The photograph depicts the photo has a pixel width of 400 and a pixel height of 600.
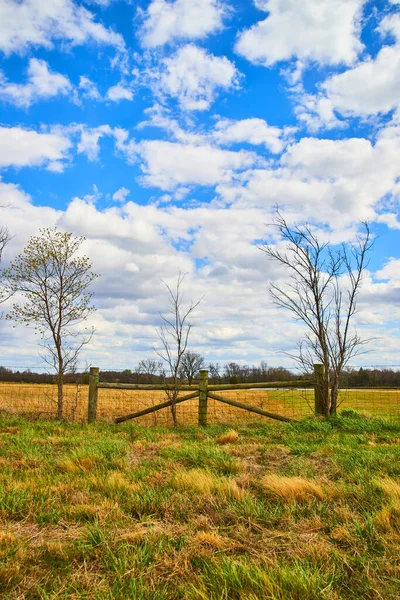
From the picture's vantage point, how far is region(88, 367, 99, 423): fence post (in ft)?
34.8

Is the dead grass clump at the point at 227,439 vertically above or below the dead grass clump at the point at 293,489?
below

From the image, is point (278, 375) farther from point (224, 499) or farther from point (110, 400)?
point (224, 499)

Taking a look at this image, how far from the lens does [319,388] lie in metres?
9.90

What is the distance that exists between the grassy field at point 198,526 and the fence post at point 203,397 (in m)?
4.42

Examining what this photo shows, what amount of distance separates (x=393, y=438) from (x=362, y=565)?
5.28 metres

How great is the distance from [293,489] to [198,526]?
41.7 inches

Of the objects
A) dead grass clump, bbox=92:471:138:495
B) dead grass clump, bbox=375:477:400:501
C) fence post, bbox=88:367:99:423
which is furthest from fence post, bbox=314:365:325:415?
dead grass clump, bbox=92:471:138:495

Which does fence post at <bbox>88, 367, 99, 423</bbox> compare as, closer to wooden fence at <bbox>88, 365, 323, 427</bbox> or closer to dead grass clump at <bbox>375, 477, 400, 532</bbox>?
wooden fence at <bbox>88, 365, 323, 427</bbox>

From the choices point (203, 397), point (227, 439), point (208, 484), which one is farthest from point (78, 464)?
point (203, 397)

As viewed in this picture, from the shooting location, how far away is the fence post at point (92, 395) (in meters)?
10.6

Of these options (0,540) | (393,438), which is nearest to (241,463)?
(0,540)

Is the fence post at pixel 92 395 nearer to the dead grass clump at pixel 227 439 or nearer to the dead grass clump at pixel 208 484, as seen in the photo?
the dead grass clump at pixel 227 439

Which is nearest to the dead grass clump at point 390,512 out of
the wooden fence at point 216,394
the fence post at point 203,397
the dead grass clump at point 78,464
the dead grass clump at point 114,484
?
the dead grass clump at point 114,484

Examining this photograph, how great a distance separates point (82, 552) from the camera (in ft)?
8.46
